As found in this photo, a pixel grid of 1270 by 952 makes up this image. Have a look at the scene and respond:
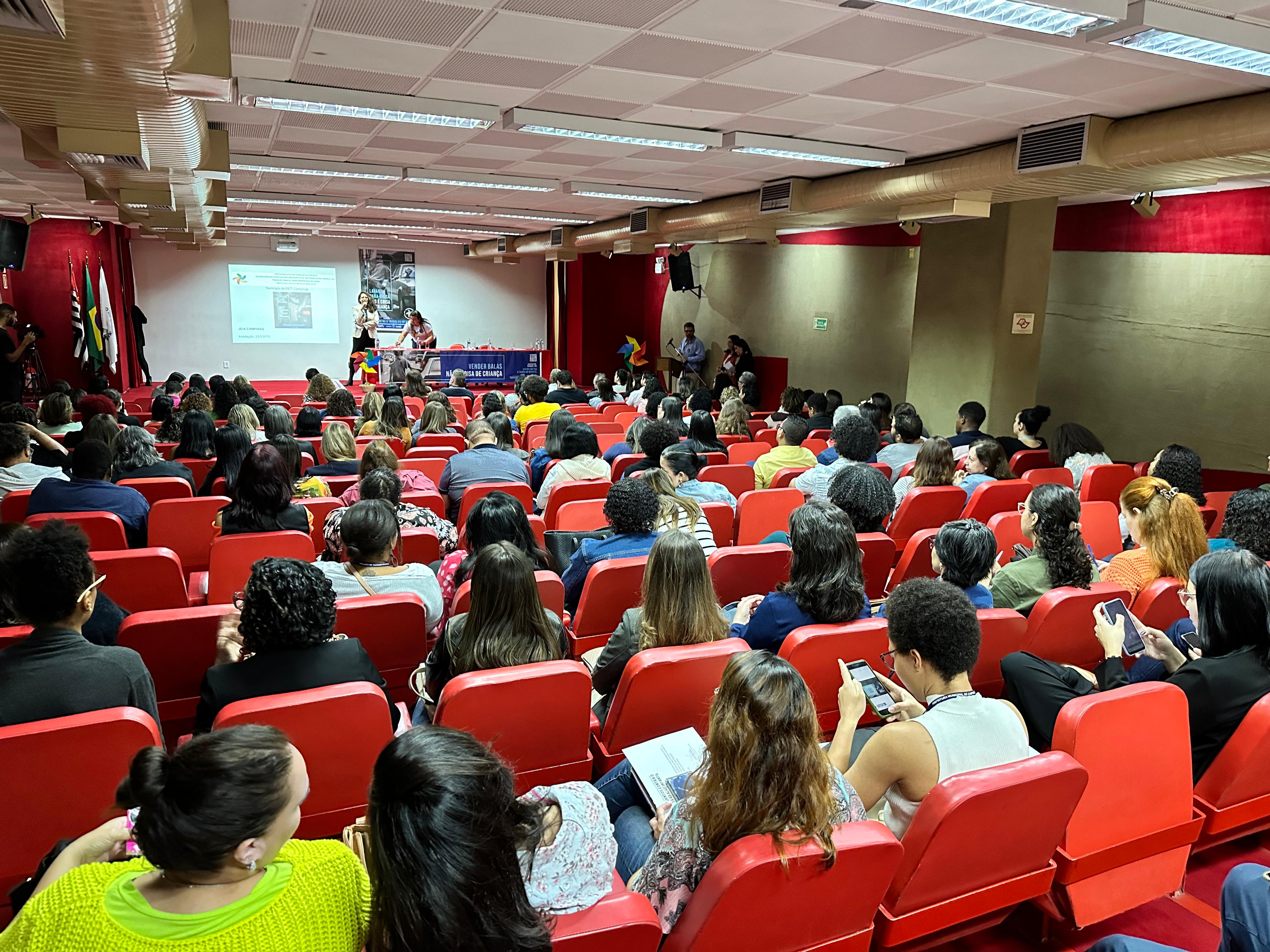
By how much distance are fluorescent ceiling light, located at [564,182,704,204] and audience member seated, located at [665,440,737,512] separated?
5356 mm

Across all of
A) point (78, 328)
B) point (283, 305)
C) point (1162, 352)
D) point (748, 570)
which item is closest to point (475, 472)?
point (748, 570)

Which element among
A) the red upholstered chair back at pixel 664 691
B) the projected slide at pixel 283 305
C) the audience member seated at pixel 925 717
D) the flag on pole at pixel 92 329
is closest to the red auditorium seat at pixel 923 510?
the red upholstered chair back at pixel 664 691

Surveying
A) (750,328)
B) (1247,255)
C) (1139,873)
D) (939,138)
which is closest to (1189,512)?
(1139,873)

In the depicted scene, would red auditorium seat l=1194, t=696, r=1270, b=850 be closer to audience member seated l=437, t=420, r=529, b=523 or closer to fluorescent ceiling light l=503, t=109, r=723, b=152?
audience member seated l=437, t=420, r=529, b=523

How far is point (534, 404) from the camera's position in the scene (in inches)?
362

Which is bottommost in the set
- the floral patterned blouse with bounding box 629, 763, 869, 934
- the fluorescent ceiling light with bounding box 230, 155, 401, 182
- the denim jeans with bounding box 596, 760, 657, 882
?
the denim jeans with bounding box 596, 760, 657, 882

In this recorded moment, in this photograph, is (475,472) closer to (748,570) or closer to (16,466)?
(748,570)

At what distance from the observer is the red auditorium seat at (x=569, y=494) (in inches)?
193

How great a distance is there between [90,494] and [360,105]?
Answer: 308 centimetres

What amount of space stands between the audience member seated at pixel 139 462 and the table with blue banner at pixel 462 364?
9.91m

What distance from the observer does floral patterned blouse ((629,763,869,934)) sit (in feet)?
5.50

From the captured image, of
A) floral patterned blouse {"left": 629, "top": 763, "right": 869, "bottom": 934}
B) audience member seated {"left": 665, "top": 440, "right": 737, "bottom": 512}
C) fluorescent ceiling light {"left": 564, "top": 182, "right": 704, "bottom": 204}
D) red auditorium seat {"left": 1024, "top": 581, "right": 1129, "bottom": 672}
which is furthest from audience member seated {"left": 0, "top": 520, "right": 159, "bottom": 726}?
fluorescent ceiling light {"left": 564, "top": 182, "right": 704, "bottom": 204}

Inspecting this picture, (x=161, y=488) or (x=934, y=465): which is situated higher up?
(x=934, y=465)

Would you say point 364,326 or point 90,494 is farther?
point 364,326
